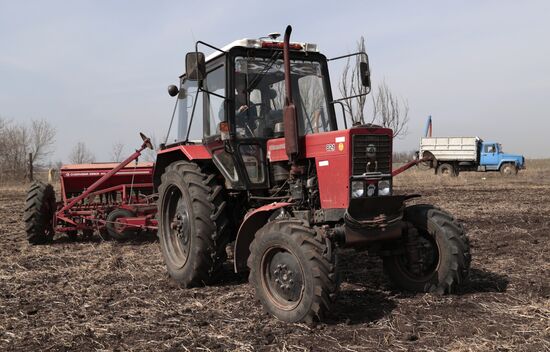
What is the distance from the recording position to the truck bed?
101ft

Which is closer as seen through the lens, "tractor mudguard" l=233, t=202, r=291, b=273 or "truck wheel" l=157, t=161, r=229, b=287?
"tractor mudguard" l=233, t=202, r=291, b=273

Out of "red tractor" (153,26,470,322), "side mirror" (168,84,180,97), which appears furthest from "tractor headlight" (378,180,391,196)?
"side mirror" (168,84,180,97)

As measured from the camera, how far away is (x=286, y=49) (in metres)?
4.44

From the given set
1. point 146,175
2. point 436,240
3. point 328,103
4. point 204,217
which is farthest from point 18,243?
point 436,240

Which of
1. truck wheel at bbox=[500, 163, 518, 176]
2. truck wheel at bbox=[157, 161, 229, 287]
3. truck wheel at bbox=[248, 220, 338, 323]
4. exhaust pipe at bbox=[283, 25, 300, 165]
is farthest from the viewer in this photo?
truck wheel at bbox=[500, 163, 518, 176]

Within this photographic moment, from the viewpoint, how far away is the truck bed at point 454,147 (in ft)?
101

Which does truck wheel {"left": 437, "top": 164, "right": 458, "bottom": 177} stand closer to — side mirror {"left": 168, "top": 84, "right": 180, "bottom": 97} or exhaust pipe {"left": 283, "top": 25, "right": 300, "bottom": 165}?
side mirror {"left": 168, "top": 84, "right": 180, "bottom": 97}

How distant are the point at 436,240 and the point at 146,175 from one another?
6074 millimetres

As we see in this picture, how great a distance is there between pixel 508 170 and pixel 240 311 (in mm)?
30682

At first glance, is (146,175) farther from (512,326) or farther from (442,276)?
(512,326)

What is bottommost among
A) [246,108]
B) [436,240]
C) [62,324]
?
[62,324]

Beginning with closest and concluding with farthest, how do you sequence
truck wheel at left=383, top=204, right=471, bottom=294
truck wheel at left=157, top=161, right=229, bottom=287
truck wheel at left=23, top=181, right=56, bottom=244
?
1. truck wheel at left=383, top=204, right=471, bottom=294
2. truck wheel at left=157, top=161, right=229, bottom=287
3. truck wheel at left=23, top=181, right=56, bottom=244

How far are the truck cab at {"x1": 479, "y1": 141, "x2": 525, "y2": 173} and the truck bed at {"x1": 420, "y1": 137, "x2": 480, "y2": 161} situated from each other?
35.8 inches

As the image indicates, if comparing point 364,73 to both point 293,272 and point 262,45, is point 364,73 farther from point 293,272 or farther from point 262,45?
point 293,272
